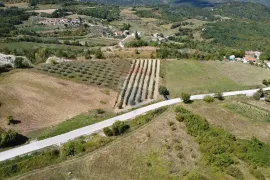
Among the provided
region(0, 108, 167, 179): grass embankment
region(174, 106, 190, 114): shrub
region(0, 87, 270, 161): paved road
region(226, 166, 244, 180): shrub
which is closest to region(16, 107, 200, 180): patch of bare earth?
region(0, 108, 167, 179): grass embankment

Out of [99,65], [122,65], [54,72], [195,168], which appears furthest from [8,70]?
[195,168]

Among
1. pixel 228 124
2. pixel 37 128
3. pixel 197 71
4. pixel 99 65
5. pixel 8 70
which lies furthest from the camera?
pixel 197 71

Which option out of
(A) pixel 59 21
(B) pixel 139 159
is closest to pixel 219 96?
(B) pixel 139 159

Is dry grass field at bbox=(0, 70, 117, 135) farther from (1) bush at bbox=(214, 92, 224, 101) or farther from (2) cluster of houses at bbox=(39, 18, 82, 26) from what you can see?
(2) cluster of houses at bbox=(39, 18, 82, 26)

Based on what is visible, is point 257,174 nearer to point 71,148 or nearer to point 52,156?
point 71,148

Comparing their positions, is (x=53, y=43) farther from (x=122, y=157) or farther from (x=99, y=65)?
(x=122, y=157)
